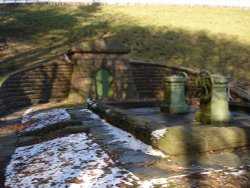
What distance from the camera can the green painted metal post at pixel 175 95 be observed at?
880cm

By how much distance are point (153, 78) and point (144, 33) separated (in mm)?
10014

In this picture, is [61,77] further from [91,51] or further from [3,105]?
[3,105]

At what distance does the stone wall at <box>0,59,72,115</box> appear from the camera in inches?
562

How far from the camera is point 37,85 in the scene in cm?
1592

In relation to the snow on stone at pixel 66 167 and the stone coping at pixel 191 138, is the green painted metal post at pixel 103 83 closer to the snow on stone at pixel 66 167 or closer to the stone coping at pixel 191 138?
the snow on stone at pixel 66 167

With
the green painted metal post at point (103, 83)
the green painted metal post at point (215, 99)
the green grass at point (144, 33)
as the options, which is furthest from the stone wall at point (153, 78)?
the green painted metal post at point (215, 99)

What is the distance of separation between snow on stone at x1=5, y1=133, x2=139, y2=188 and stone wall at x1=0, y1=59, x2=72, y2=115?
25.6ft

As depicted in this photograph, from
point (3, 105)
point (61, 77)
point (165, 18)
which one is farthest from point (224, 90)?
point (165, 18)

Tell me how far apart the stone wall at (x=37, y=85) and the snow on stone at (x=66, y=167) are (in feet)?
25.6


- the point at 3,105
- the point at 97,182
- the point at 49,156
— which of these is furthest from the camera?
the point at 3,105

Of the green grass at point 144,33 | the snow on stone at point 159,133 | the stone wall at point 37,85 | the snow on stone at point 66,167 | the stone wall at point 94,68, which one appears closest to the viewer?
the snow on stone at point 66,167

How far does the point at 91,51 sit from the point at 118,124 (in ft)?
29.7

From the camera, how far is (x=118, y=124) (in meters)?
7.39

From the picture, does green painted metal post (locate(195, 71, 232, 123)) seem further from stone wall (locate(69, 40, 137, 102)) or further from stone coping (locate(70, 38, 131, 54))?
stone coping (locate(70, 38, 131, 54))
